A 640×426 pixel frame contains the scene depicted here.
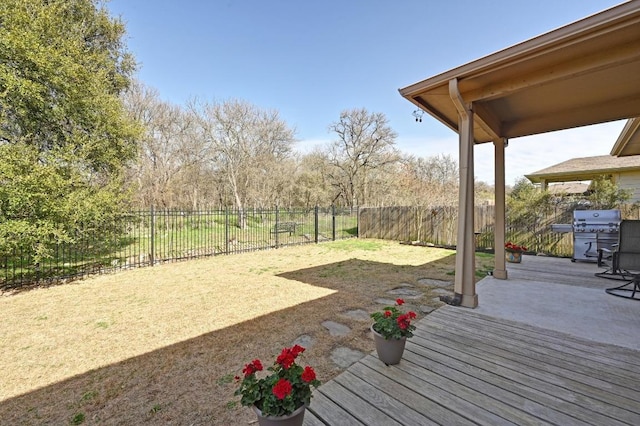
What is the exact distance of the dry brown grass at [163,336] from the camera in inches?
71.6

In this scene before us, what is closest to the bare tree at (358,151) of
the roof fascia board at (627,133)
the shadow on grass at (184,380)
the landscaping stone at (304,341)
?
the roof fascia board at (627,133)

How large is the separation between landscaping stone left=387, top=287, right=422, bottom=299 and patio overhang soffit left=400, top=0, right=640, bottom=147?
2662 millimetres

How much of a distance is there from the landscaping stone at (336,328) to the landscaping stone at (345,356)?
0.33m

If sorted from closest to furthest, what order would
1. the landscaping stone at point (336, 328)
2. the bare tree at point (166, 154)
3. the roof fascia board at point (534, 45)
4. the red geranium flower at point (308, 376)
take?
1. the red geranium flower at point (308, 376)
2. the roof fascia board at point (534, 45)
3. the landscaping stone at point (336, 328)
4. the bare tree at point (166, 154)

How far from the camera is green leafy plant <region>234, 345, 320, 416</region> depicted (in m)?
1.23

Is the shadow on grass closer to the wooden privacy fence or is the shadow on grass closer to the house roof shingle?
the wooden privacy fence

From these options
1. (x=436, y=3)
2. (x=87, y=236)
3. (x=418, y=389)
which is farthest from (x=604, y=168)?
(x=87, y=236)

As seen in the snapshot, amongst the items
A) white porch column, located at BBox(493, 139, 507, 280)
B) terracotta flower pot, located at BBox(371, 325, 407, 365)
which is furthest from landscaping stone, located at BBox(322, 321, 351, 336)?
white porch column, located at BBox(493, 139, 507, 280)

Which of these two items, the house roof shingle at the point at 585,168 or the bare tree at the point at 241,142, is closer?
the house roof shingle at the point at 585,168

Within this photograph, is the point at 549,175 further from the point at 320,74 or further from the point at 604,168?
the point at 320,74

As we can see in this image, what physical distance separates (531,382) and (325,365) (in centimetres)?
142

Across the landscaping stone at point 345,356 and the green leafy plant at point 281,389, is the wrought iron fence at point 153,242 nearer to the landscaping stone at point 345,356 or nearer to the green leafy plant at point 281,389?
the landscaping stone at point 345,356

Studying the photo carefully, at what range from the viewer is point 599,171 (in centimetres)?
949

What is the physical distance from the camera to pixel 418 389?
1.72 meters
